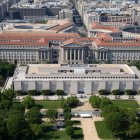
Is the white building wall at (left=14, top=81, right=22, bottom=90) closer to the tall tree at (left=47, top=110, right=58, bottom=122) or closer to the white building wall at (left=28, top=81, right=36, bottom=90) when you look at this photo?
the white building wall at (left=28, top=81, right=36, bottom=90)

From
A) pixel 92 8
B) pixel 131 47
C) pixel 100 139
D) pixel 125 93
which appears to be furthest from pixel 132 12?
pixel 100 139

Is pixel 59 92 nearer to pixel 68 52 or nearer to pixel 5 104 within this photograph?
pixel 5 104

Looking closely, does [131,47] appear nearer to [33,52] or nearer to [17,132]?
[33,52]


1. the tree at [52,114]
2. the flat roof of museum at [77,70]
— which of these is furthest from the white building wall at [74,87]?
the tree at [52,114]

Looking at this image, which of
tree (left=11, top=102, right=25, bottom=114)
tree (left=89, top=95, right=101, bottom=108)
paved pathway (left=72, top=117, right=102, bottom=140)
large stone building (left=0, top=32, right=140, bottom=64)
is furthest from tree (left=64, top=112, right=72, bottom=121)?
large stone building (left=0, top=32, right=140, bottom=64)

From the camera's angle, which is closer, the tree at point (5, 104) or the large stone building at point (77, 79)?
the tree at point (5, 104)

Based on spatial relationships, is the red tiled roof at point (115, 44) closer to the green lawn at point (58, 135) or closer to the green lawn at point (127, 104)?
the green lawn at point (127, 104)

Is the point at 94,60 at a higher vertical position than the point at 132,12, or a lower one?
lower
